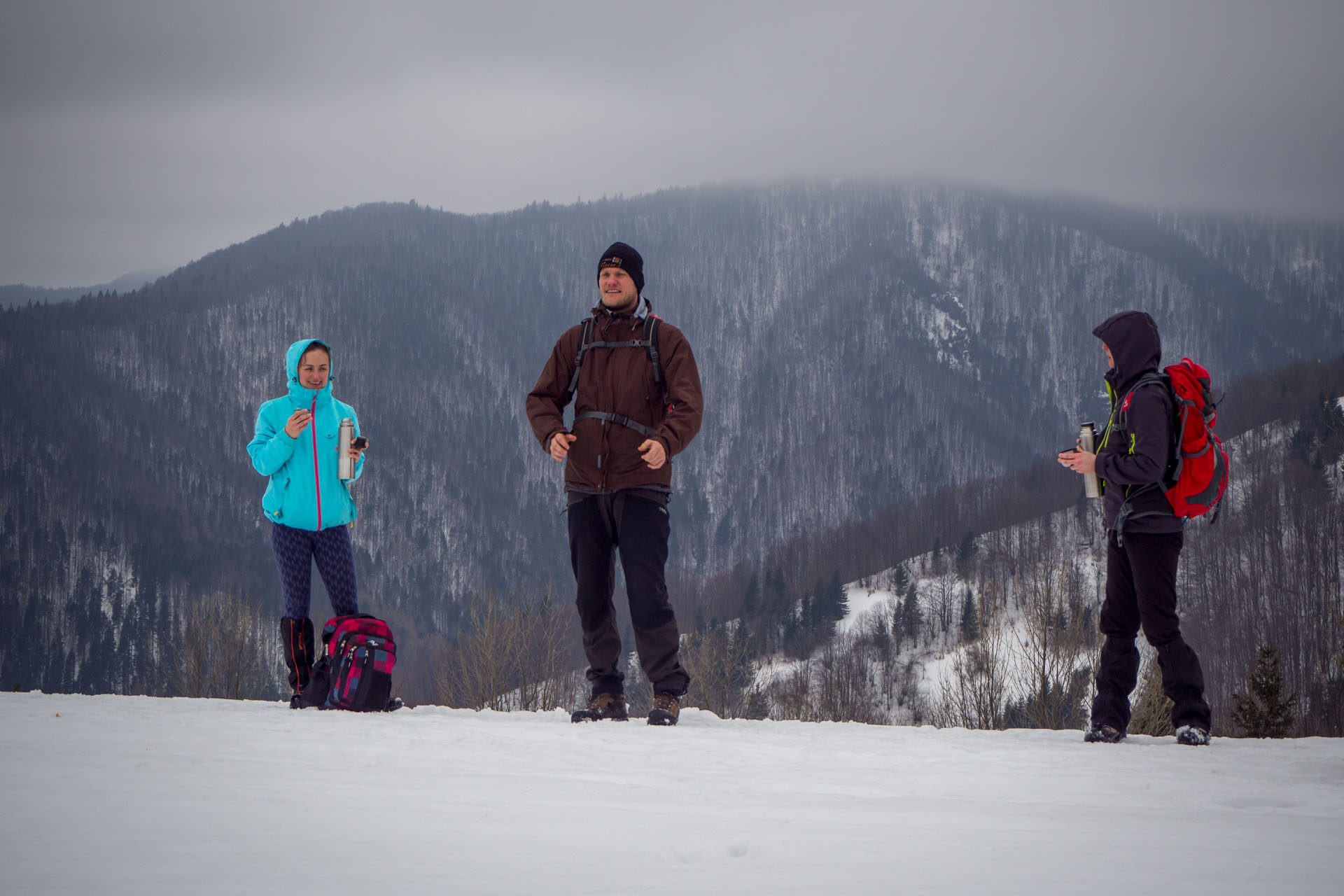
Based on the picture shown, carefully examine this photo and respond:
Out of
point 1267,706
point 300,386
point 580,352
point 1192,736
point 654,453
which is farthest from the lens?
point 1267,706

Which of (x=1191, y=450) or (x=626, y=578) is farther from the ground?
(x=1191, y=450)

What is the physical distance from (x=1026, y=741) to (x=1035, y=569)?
111321mm

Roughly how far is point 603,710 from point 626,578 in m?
0.75

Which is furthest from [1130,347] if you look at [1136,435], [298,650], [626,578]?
[298,650]

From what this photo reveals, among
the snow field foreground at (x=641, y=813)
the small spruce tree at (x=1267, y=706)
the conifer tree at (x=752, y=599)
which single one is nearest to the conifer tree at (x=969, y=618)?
the conifer tree at (x=752, y=599)

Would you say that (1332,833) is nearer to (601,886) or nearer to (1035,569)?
(601,886)

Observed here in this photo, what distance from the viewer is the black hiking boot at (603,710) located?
548 cm

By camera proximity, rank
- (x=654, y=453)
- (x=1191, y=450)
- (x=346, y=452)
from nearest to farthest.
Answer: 1. (x=1191, y=450)
2. (x=654, y=453)
3. (x=346, y=452)

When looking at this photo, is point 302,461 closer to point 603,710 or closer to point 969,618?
point 603,710

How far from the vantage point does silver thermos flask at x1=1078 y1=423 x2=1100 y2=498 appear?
17.0ft

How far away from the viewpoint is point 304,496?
20.4 ft

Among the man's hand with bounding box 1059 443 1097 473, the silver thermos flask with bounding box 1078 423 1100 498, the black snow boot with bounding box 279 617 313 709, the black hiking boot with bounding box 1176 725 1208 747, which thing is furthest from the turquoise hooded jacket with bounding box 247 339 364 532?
the black hiking boot with bounding box 1176 725 1208 747

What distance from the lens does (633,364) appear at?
5.59m

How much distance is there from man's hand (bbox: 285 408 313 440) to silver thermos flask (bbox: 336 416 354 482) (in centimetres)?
30
